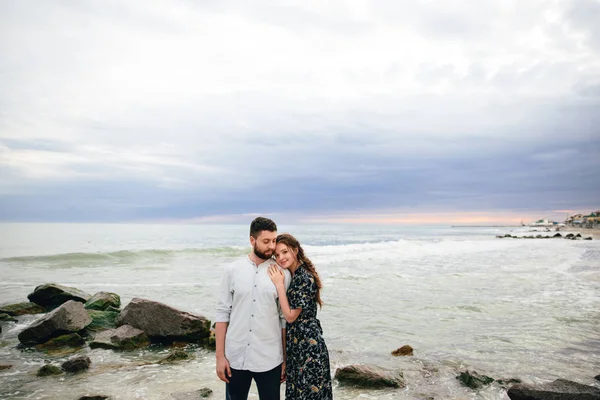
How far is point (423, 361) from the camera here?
8.32m

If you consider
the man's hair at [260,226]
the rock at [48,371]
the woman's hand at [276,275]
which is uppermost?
the man's hair at [260,226]

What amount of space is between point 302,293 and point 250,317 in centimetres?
59

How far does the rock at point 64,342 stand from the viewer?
9.30 m

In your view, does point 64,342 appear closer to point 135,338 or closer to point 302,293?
point 135,338

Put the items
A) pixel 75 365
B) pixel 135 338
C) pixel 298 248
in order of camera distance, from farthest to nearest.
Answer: pixel 135 338 < pixel 75 365 < pixel 298 248

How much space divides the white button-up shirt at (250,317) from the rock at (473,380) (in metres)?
4.62

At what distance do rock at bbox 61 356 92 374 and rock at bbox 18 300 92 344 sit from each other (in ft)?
7.46

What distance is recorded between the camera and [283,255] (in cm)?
414

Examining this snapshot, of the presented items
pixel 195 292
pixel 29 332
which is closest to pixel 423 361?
pixel 29 332

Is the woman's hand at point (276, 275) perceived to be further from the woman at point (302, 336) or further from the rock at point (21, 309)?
→ the rock at point (21, 309)

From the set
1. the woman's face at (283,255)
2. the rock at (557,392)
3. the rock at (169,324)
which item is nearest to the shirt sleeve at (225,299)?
the woman's face at (283,255)

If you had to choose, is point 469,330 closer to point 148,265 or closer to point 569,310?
point 569,310

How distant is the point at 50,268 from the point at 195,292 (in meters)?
15.1

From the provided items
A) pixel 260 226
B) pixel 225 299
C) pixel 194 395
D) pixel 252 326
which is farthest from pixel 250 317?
pixel 194 395
